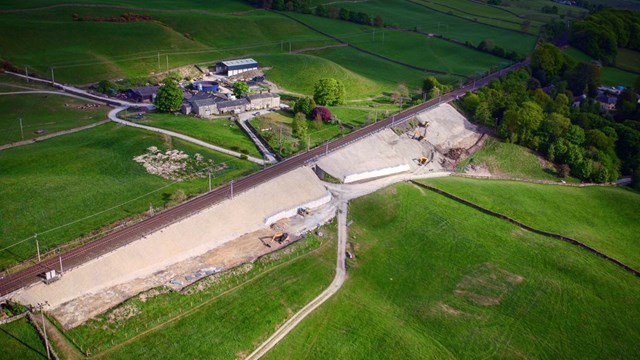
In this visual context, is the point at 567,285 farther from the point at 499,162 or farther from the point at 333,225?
the point at 499,162

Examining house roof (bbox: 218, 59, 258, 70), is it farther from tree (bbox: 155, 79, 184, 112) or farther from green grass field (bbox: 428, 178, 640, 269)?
green grass field (bbox: 428, 178, 640, 269)

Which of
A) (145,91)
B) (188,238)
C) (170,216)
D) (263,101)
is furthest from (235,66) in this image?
(188,238)

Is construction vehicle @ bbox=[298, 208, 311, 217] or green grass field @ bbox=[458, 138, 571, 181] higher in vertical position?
construction vehicle @ bbox=[298, 208, 311, 217]

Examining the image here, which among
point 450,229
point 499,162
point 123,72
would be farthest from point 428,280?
point 123,72

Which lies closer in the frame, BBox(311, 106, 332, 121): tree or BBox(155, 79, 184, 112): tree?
BBox(155, 79, 184, 112): tree

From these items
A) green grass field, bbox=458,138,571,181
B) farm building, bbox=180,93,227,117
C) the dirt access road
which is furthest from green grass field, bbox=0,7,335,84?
the dirt access road

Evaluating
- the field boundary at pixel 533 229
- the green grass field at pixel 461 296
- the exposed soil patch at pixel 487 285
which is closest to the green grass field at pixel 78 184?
the green grass field at pixel 461 296

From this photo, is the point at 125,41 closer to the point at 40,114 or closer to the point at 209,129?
the point at 40,114
